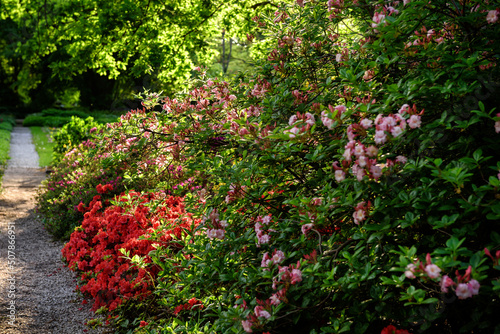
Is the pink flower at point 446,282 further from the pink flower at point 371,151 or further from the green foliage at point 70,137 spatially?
the green foliage at point 70,137

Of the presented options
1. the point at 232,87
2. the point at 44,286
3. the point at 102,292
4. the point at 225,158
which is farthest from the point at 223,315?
the point at 44,286

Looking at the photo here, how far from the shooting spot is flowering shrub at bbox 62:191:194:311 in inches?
153

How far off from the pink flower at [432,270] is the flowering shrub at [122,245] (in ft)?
7.90

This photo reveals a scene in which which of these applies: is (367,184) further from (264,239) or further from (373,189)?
(264,239)

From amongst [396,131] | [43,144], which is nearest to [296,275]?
[396,131]

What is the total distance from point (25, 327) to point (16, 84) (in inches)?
A: 1104

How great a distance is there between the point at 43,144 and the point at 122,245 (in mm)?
13099

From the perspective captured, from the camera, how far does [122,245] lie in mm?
4594

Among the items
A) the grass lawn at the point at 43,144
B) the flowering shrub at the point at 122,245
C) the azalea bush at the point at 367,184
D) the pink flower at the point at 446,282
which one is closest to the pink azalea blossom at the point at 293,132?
the azalea bush at the point at 367,184

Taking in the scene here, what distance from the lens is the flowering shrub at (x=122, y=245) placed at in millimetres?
3891

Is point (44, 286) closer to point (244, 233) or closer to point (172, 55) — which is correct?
point (244, 233)

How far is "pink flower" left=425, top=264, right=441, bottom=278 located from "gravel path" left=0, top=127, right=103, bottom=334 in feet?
10.5

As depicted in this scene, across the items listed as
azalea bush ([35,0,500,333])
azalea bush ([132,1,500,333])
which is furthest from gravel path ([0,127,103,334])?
azalea bush ([132,1,500,333])

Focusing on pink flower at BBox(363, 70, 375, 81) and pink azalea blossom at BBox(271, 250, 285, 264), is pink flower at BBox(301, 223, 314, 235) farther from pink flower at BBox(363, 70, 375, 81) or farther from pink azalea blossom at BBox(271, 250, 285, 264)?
pink flower at BBox(363, 70, 375, 81)
